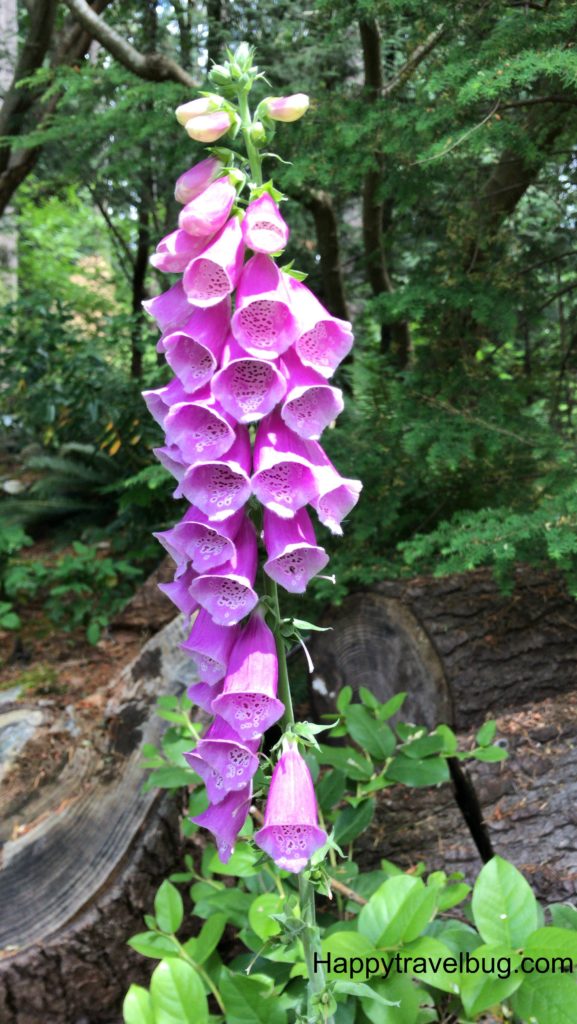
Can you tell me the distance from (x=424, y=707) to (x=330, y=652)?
0.60 meters

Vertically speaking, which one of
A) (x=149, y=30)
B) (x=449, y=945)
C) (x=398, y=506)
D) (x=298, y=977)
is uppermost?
(x=149, y=30)

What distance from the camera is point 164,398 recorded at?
1.40 m

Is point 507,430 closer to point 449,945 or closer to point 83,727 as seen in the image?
point 449,945

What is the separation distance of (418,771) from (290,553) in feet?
3.68

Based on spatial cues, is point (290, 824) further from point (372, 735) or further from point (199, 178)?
point (199, 178)

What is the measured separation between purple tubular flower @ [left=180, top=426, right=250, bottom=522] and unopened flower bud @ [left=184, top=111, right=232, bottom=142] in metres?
0.57

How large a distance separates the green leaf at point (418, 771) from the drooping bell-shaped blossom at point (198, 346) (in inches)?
55.0

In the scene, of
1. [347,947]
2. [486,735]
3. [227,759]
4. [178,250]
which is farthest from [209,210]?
[486,735]

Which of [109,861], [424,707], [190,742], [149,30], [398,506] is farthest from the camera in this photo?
[149,30]

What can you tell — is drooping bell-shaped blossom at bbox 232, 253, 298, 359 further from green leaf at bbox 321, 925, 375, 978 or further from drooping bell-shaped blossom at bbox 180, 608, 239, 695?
green leaf at bbox 321, 925, 375, 978

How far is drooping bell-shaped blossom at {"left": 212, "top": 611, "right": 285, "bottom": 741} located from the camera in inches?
52.3

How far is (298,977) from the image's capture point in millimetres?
1859

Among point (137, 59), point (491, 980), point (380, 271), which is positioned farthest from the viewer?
point (380, 271)

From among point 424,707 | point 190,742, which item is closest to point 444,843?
point 424,707
